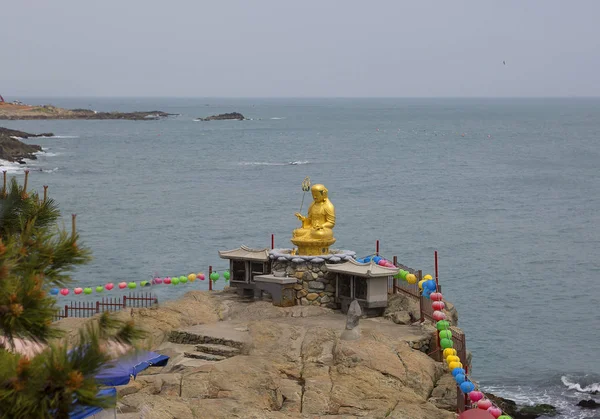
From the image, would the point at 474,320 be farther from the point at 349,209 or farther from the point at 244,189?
the point at 244,189

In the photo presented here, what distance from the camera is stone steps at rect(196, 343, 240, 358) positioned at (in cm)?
2114

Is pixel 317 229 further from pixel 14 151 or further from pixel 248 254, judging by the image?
pixel 14 151

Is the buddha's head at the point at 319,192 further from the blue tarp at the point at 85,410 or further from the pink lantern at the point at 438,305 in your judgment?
the blue tarp at the point at 85,410

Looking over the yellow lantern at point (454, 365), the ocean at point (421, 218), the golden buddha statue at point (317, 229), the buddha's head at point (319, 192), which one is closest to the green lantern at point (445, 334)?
the yellow lantern at point (454, 365)

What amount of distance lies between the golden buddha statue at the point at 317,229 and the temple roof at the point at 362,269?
81 centimetres

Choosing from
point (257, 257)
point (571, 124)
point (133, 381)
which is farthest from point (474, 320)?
point (571, 124)

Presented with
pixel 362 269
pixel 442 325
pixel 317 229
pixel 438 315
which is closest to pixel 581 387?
pixel 362 269

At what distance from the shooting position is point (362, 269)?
24.1 m

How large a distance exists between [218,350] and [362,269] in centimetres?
461

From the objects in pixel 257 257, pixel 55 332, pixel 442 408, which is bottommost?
pixel 442 408

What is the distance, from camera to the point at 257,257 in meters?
26.0

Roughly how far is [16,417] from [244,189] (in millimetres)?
67539

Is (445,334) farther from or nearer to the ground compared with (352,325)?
nearer to the ground

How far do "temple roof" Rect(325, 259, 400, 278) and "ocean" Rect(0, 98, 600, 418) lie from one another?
27.5 ft
